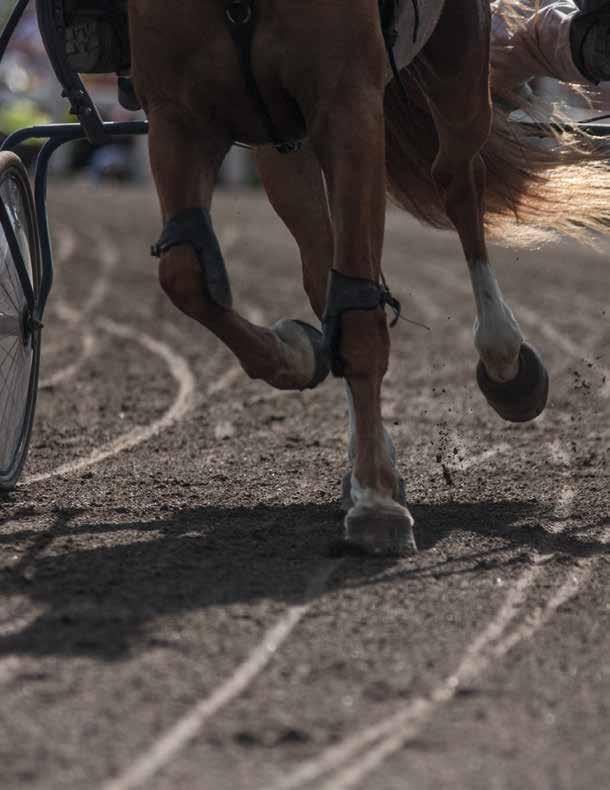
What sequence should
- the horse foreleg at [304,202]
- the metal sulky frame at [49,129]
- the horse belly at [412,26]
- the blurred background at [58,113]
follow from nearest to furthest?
the horse belly at [412,26], the metal sulky frame at [49,129], the horse foreleg at [304,202], the blurred background at [58,113]

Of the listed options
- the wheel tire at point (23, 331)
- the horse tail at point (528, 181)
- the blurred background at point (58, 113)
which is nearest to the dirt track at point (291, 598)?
the wheel tire at point (23, 331)

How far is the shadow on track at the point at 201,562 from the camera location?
10.4 ft

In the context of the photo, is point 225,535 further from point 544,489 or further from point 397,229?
point 397,229

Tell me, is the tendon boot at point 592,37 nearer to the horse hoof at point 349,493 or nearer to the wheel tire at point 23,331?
the horse hoof at point 349,493

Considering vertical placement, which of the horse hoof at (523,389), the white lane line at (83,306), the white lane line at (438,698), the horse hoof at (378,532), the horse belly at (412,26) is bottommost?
the white lane line at (83,306)

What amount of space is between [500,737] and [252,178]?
1055 inches

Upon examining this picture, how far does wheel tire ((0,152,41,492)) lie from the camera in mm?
4840

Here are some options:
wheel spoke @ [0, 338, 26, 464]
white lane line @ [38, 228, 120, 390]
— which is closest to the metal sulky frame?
wheel spoke @ [0, 338, 26, 464]

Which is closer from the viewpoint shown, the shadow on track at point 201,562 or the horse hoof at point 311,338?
the shadow on track at point 201,562

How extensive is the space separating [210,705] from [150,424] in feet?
11.8

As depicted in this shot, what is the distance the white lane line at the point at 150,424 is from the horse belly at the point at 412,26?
1.78 metres

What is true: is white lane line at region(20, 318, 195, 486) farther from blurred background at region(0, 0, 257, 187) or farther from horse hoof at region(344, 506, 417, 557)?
horse hoof at region(344, 506, 417, 557)

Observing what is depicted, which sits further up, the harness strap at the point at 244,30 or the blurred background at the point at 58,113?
the harness strap at the point at 244,30

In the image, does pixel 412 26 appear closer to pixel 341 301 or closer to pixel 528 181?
pixel 341 301
